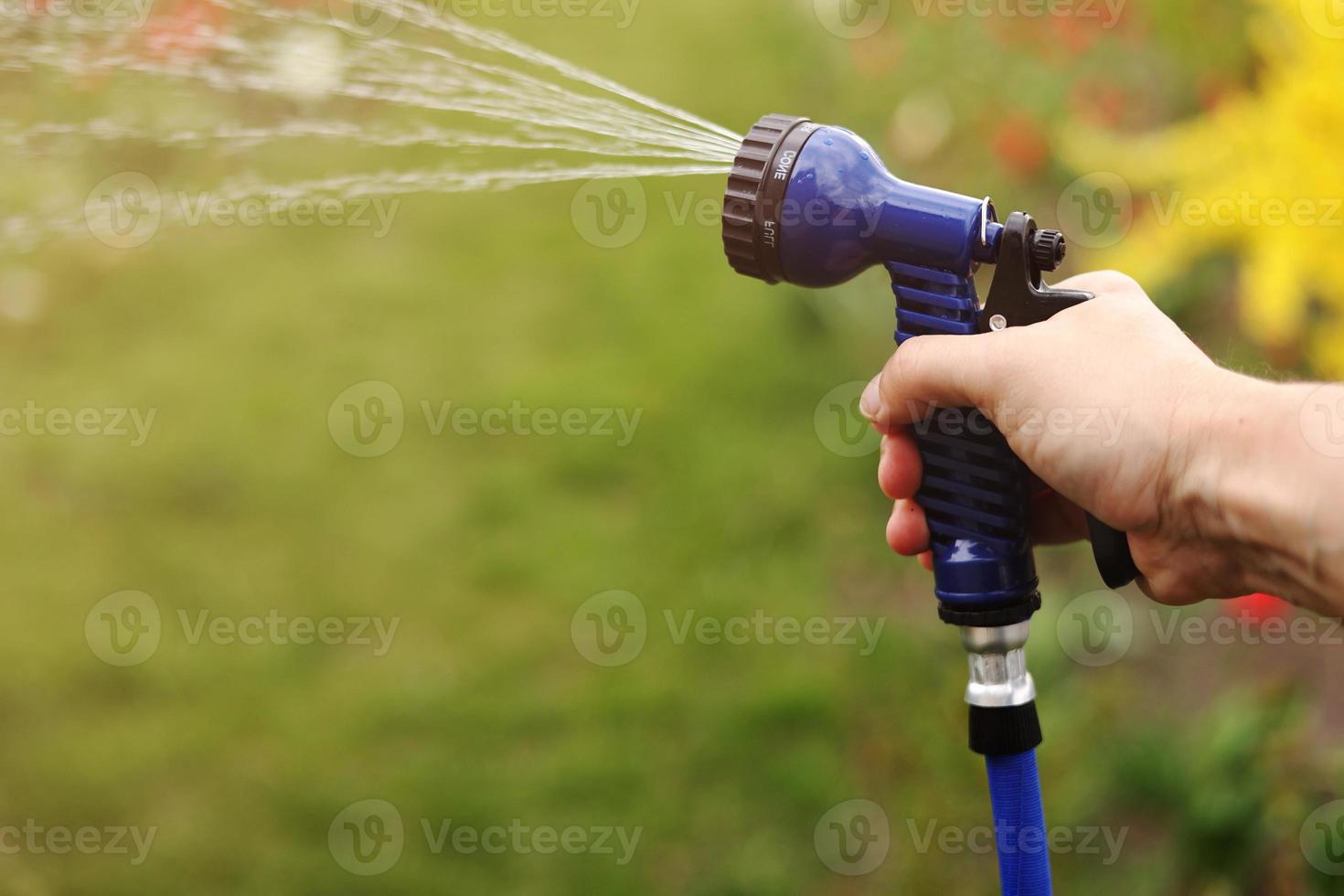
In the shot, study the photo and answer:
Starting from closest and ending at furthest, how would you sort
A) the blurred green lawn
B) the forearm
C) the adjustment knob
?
the forearm → the adjustment knob → the blurred green lawn

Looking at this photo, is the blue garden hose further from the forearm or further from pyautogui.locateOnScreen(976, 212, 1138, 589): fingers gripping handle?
the forearm

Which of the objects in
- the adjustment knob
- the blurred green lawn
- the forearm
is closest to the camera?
the forearm

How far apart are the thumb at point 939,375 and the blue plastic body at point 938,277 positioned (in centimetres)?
4

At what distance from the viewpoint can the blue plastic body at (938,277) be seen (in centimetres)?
163

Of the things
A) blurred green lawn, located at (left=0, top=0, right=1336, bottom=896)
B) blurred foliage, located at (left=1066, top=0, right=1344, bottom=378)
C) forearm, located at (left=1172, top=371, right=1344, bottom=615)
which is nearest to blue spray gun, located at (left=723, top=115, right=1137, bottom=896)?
forearm, located at (left=1172, top=371, right=1344, bottom=615)

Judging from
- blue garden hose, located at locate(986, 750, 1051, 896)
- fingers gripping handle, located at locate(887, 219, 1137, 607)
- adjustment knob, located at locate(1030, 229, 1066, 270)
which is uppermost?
adjustment knob, located at locate(1030, 229, 1066, 270)

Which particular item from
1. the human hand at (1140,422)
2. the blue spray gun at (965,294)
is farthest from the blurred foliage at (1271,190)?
the blue spray gun at (965,294)

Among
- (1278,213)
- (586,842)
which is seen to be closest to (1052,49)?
(1278,213)

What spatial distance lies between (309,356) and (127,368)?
0.63m

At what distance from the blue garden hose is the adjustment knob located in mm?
673

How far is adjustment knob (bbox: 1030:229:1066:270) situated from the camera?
159 cm

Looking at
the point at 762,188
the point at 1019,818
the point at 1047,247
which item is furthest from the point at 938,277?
the point at 1019,818

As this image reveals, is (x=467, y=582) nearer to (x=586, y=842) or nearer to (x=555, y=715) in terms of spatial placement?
(x=555, y=715)

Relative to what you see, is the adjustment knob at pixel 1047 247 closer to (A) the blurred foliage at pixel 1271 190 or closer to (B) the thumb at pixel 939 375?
(B) the thumb at pixel 939 375
